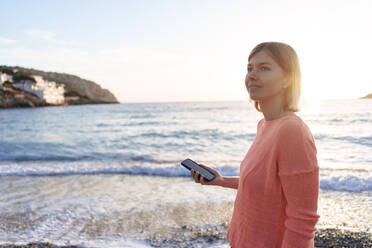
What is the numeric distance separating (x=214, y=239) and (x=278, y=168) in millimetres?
3466

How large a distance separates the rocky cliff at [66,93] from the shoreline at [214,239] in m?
81.4

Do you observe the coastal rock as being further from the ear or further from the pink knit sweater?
the ear

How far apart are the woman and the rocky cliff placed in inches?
3313

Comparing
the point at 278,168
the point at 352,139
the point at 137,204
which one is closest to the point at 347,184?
the point at 137,204

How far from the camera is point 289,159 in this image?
3.74 ft

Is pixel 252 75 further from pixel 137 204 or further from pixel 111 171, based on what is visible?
pixel 111 171

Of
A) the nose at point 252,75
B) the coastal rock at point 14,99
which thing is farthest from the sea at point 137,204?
the coastal rock at point 14,99

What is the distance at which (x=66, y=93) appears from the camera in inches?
4690

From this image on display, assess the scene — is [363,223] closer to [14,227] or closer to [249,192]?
[249,192]

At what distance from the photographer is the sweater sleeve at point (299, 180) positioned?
1.12 metres

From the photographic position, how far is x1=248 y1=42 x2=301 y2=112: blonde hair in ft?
4.18

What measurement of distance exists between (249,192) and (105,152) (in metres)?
14.8

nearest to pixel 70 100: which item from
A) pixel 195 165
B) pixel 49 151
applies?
pixel 49 151

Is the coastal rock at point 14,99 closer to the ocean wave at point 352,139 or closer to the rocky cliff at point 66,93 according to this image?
the rocky cliff at point 66,93
